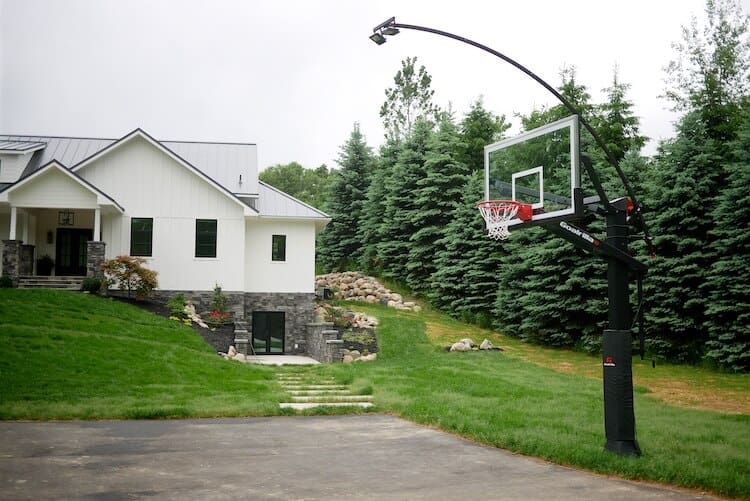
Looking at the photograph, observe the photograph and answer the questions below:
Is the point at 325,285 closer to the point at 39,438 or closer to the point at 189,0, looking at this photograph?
the point at 189,0

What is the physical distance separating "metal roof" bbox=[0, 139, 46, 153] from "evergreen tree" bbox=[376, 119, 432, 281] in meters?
14.9

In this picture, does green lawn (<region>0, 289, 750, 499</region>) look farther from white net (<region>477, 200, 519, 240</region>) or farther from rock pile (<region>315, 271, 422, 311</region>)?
rock pile (<region>315, 271, 422, 311</region>)

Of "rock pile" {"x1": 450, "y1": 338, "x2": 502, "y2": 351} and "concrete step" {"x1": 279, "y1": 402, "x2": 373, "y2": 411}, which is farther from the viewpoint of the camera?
"rock pile" {"x1": 450, "y1": 338, "x2": 502, "y2": 351}

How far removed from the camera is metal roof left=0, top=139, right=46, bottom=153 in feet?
80.8

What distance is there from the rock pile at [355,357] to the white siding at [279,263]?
16.0 ft

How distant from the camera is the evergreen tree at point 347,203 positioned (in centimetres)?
3725

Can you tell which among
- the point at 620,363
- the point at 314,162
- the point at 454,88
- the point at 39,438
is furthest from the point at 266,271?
the point at 314,162

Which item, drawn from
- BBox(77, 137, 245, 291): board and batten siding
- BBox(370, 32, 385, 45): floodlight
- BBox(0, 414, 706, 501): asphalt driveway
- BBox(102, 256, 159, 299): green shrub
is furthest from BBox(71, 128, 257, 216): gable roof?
BBox(370, 32, 385, 45): floodlight

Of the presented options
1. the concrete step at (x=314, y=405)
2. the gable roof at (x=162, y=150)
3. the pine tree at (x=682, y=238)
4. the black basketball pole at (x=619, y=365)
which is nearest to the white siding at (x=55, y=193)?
the gable roof at (x=162, y=150)

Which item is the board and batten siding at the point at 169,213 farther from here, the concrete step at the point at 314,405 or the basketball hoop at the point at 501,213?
the basketball hoop at the point at 501,213

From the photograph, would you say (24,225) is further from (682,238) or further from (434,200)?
(682,238)

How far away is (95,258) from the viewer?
2253 cm

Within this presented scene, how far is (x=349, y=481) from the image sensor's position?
6996 millimetres

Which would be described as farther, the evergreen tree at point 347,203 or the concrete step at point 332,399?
Answer: the evergreen tree at point 347,203
